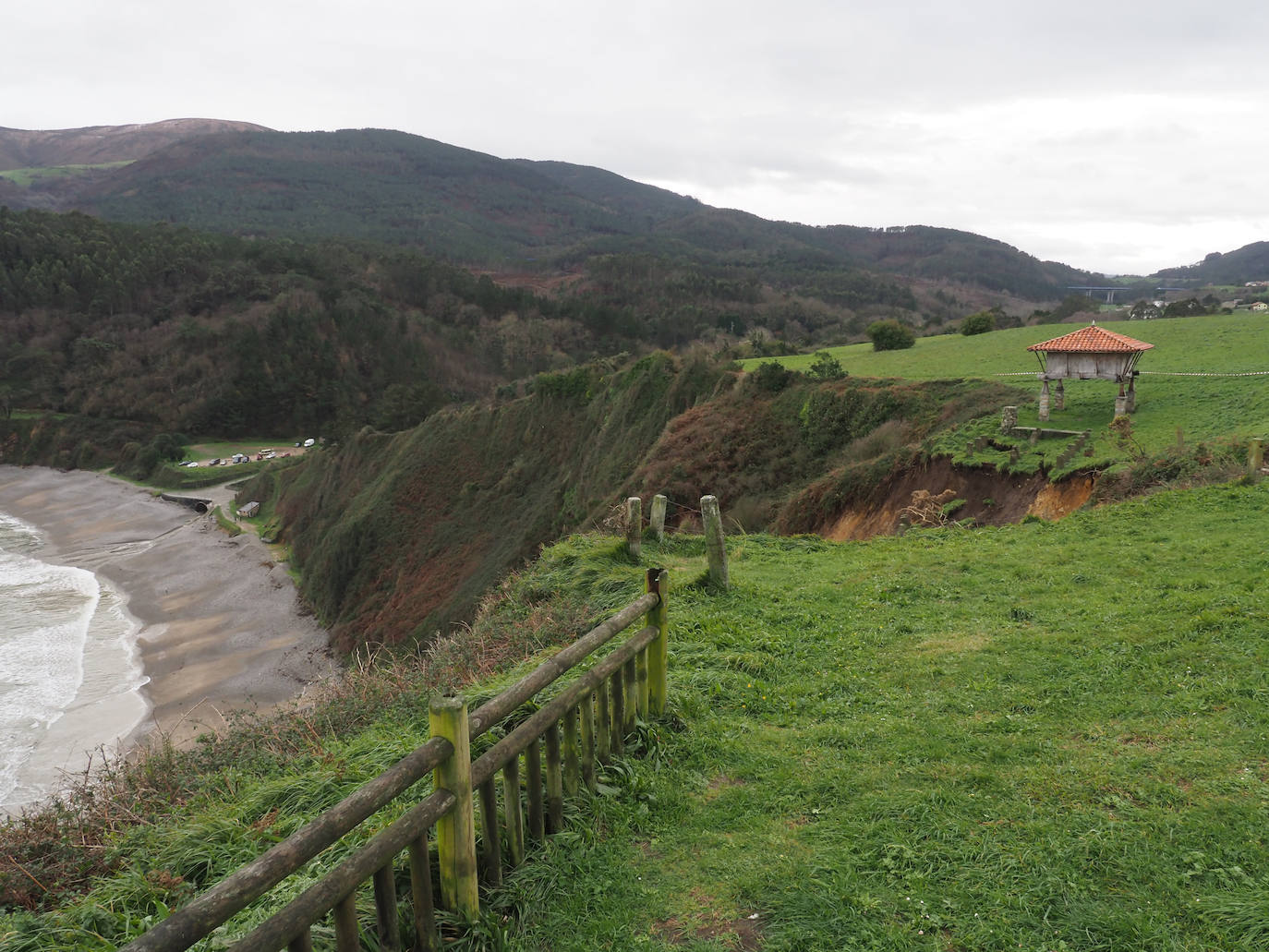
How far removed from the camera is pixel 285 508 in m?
54.6

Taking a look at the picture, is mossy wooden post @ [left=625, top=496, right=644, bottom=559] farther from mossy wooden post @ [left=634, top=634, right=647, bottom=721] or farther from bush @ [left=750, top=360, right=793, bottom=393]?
bush @ [left=750, top=360, right=793, bottom=393]

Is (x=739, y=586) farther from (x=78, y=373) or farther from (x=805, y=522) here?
(x=78, y=373)

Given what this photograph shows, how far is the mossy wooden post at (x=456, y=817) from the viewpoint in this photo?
3568mm

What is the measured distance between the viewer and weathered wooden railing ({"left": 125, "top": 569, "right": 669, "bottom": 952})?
2717mm

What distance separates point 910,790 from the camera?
4.93 metres

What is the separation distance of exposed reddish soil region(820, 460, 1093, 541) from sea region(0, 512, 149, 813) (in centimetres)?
1709

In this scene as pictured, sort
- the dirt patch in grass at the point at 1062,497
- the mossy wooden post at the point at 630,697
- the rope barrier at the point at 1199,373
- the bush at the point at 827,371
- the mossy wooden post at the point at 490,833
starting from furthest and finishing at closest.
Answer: the bush at the point at 827,371 < the rope barrier at the point at 1199,373 < the dirt patch in grass at the point at 1062,497 < the mossy wooden post at the point at 630,697 < the mossy wooden post at the point at 490,833

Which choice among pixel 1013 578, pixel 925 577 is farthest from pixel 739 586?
pixel 1013 578

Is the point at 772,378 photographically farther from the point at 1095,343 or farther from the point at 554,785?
the point at 554,785

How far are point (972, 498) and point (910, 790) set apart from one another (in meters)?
13.8

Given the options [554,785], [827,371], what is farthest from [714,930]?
[827,371]

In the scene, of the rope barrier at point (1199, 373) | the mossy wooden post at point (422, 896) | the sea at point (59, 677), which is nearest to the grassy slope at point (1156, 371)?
the rope barrier at point (1199, 373)

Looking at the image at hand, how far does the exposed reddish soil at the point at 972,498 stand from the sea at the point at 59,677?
17.1 m

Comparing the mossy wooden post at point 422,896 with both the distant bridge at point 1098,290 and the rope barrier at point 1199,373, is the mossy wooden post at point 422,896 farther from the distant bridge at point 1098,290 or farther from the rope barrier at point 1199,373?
the distant bridge at point 1098,290
